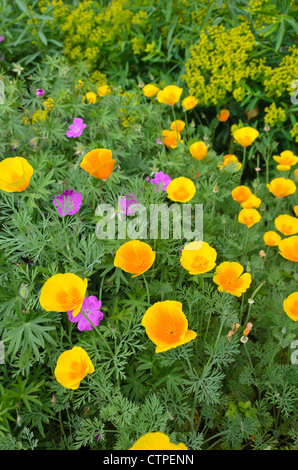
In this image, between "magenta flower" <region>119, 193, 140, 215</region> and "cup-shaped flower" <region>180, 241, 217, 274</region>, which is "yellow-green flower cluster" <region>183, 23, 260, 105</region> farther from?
"cup-shaped flower" <region>180, 241, 217, 274</region>

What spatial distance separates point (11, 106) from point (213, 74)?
1.15 m

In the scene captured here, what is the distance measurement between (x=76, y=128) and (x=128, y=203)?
46 cm

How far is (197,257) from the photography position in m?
1.21

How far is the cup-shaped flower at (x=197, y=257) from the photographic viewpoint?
1.18 meters

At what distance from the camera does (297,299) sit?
45.7 inches

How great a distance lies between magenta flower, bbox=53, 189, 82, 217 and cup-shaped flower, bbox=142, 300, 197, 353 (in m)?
0.47

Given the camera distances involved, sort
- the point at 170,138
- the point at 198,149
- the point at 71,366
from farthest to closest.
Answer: the point at 170,138, the point at 198,149, the point at 71,366

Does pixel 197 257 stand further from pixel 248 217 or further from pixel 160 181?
pixel 160 181

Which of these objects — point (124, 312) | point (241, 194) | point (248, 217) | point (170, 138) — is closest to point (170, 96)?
point (170, 138)

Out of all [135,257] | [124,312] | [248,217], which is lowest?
[124,312]

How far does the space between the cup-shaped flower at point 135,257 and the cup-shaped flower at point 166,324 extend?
0.37 feet

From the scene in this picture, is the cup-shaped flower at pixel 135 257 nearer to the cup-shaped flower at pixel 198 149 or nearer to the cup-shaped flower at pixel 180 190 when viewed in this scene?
the cup-shaped flower at pixel 180 190
